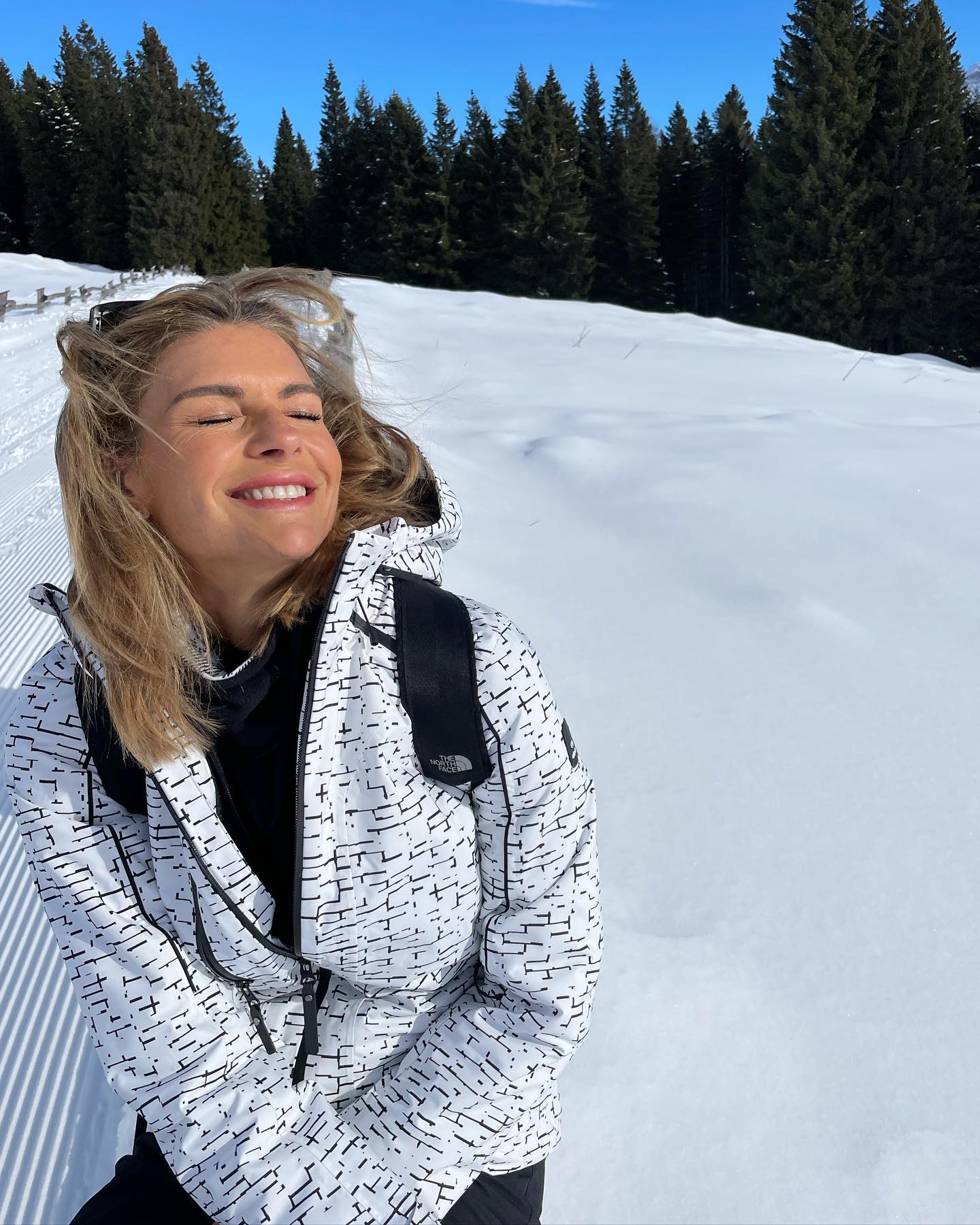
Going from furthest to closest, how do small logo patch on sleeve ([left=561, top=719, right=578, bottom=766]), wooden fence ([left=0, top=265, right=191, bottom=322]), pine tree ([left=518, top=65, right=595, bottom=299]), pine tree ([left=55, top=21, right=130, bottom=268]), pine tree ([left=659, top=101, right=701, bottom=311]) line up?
1. pine tree ([left=55, top=21, right=130, bottom=268])
2. pine tree ([left=659, top=101, right=701, bottom=311])
3. pine tree ([left=518, top=65, right=595, bottom=299])
4. wooden fence ([left=0, top=265, right=191, bottom=322])
5. small logo patch on sleeve ([left=561, top=719, right=578, bottom=766])

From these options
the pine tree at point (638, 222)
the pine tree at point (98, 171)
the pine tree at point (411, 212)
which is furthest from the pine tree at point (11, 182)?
the pine tree at point (638, 222)

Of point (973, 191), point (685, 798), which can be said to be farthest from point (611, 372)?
point (973, 191)

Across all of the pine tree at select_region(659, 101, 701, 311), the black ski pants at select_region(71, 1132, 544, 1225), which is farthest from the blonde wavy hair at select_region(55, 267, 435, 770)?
the pine tree at select_region(659, 101, 701, 311)

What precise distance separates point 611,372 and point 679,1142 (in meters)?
8.28

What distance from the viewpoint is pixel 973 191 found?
2883cm

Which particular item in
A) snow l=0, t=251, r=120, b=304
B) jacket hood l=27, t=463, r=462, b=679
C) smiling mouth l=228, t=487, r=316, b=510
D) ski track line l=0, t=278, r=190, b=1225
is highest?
snow l=0, t=251, r=120, b=304

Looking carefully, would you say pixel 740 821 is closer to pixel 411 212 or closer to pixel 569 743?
pixel 569 743

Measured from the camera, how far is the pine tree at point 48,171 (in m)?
43.6

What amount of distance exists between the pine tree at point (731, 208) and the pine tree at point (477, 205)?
9381 millimetres

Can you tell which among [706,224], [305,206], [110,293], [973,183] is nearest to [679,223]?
[706,224]

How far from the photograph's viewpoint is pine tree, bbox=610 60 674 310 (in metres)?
36.1

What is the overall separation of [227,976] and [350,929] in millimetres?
248

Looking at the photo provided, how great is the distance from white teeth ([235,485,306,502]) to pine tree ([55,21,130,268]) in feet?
151

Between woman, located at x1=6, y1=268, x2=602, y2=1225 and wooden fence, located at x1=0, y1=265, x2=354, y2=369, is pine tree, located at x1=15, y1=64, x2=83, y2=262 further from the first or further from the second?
woman, located at x1=6, y1=268, x2=602, y2=1225
